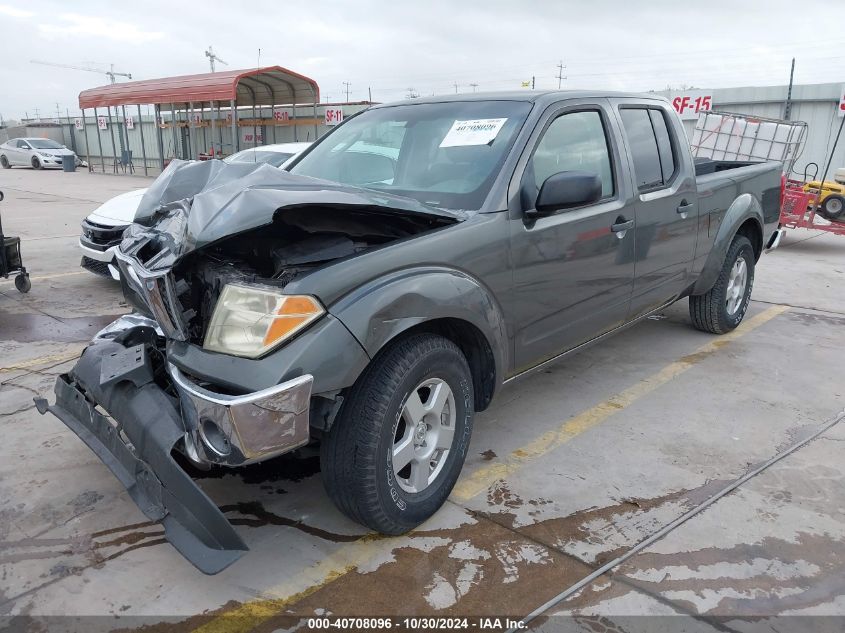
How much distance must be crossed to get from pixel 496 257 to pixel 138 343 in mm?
1644

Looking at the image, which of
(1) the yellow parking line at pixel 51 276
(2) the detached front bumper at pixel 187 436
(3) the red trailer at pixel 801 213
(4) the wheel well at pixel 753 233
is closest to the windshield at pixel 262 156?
(1) the yellow parking line at pixel 51 276

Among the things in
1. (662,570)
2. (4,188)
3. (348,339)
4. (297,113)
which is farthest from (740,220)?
(4,188)

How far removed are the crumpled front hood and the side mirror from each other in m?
0.42

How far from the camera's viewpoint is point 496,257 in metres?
3.03

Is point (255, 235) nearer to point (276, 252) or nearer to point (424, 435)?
point (276, 252)

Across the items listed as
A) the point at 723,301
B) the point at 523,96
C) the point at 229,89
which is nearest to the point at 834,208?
the point at 723,301

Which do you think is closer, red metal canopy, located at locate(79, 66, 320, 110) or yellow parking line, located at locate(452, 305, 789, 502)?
yellow parking line, located at locate(452, 305, 789, 502)

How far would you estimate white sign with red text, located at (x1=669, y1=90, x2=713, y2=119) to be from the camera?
16688 mm

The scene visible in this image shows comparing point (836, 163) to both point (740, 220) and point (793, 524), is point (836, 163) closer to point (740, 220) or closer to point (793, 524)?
point (740, 220)

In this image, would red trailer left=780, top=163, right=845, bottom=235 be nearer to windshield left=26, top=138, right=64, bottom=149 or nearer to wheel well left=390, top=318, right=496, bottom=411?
wheel well left=390, top=318, right=496, bottom=411

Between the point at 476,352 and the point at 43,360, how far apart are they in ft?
11.2

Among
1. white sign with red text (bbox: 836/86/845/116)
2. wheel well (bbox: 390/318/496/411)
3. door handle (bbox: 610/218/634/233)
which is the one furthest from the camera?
white sign with red text (bbox: 836/86/845/116)

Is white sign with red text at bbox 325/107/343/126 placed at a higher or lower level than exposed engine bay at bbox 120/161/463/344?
higher

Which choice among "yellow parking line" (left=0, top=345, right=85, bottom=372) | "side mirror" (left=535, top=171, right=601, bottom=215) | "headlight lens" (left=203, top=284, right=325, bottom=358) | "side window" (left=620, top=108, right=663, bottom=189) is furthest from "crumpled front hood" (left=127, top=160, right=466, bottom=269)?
"yellow parking line" (left=0, top=345, right=85, bottom=372)
